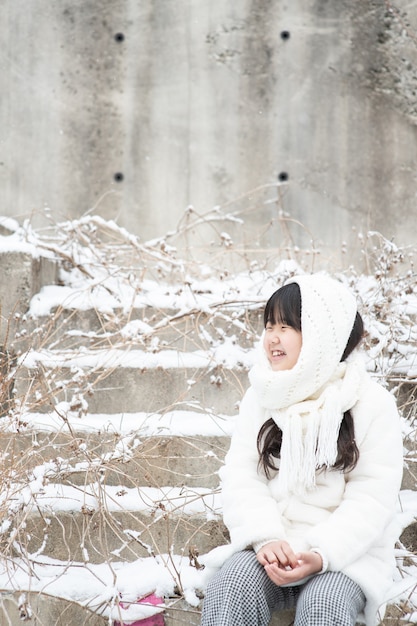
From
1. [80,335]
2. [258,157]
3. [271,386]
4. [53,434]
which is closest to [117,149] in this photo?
[258,157]

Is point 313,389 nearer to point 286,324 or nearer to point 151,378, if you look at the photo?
point 286,324

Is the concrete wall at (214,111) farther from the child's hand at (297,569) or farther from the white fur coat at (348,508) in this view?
the child's hand at (297,569)

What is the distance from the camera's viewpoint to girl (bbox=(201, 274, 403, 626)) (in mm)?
1729

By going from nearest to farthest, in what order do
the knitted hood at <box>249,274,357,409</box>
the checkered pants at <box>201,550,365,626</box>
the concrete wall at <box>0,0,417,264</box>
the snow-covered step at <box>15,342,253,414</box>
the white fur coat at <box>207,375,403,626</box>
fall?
the checkered pants at <box>201,550,365,626</box>, the white fur coat at <box>207,375,403,626</box>, the knitted hood at <box>249,274,357,409</box>, the snow-covered step at <box>15,342,253,414</box>, the concrete wall at <box>0,0,417,264</box>

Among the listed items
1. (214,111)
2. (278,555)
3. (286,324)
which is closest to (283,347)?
(286,324)

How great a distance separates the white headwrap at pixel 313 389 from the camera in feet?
6.11

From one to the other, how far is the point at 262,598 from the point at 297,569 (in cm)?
11

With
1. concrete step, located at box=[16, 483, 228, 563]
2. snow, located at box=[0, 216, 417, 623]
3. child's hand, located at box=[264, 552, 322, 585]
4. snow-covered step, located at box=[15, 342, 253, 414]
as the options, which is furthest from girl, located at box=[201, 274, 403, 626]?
snow-covered step, located at box=[15, 342, 253, 414]

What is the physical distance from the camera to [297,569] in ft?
5.63

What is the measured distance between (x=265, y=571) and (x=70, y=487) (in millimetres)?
847

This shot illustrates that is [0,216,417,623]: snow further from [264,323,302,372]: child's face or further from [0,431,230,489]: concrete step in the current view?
[264,323,302,372]: child's face

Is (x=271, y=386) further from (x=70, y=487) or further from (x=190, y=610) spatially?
(x=70, y=487)

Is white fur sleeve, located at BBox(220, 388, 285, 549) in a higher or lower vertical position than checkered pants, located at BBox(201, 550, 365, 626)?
higher

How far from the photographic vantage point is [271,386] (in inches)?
75.0
